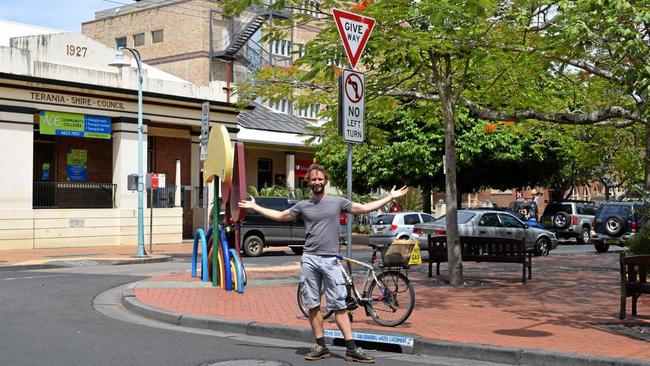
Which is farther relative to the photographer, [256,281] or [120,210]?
[120,210]

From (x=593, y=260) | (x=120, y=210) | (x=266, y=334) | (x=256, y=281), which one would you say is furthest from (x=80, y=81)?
(x=266, y=334)

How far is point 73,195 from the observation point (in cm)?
2856

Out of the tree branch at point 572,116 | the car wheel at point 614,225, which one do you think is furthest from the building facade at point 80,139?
the car wheel at point 614,225

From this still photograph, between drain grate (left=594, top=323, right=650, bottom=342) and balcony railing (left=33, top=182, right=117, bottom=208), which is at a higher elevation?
balcony railing (left=33, top=182, right=117, bottom=208)

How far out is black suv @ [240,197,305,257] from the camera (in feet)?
79.6

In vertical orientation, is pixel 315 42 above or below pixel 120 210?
above

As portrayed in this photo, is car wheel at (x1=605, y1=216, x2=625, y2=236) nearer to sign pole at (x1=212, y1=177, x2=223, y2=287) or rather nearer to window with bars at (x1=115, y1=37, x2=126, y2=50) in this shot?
sign pole at (x1=212, y1=177, x2=223, y2=287)

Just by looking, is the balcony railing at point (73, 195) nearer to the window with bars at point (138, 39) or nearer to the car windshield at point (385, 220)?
the car windshield at point (385, 220)

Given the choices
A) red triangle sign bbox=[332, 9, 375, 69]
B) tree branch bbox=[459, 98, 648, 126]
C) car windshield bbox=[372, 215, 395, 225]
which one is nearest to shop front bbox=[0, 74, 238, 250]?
car windshield bbox=[372, 215, 395, 225]

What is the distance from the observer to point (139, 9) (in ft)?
161

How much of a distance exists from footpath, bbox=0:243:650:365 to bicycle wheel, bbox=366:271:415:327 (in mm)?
141

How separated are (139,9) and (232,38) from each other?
22.8ft

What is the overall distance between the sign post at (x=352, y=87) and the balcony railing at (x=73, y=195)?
2122 cm

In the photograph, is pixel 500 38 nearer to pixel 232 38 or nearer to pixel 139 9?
pixel 232 38
